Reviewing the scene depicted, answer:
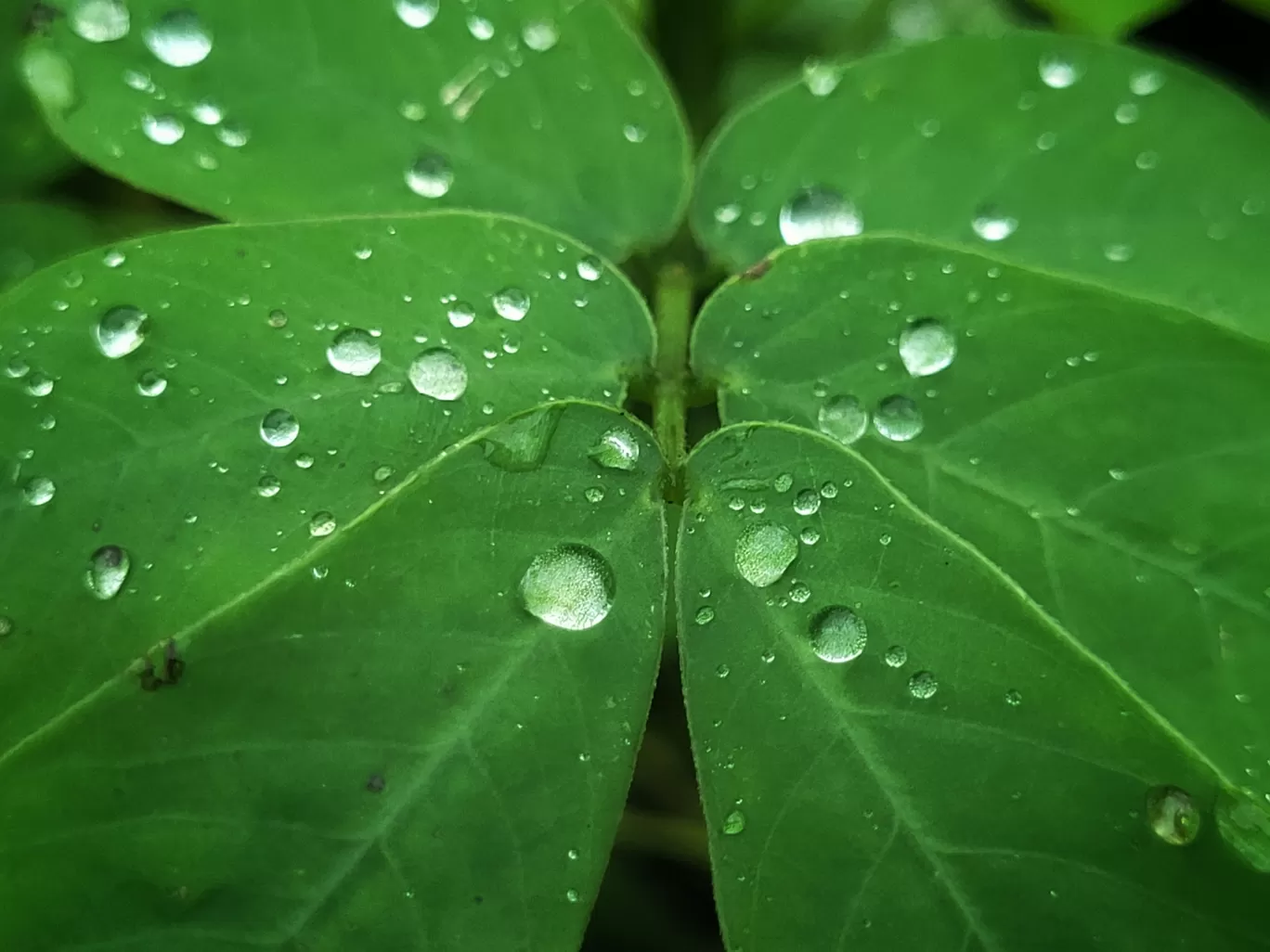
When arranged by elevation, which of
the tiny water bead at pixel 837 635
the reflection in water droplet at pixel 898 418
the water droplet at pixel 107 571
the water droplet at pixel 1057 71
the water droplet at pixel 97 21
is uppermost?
the water droplet at pixel 97 21

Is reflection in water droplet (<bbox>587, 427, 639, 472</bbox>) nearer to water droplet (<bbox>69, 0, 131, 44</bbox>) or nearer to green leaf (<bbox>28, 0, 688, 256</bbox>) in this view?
green leaf (<bbox>28, 0, 688, 256</bbox>)

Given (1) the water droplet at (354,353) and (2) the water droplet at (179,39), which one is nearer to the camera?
(1) the water droplet at (354,353)

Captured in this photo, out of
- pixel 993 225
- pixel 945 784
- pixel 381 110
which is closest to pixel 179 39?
pixel 381 110

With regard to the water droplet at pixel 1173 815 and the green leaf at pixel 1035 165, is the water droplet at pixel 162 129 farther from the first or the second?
the water droplet at pixel 1173 815

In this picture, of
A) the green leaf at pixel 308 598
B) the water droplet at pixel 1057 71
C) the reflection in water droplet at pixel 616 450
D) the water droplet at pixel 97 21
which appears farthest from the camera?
the water droplet at pixel 1057 71

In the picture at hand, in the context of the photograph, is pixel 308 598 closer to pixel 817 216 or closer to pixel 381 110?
pixel 381 110

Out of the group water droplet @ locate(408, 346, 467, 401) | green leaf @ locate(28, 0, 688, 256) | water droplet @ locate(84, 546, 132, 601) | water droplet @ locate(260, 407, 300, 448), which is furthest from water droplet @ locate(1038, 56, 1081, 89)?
water droplet @ locate(84, 546, 132, 601)

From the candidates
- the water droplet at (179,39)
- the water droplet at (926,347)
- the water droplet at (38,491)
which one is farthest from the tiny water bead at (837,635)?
the water droplet at (179,39)
